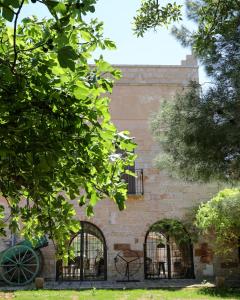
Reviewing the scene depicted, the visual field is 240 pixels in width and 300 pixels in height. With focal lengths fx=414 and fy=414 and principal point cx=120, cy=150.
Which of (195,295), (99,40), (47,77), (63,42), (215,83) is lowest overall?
(195,295)

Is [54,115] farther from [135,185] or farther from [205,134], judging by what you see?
[135,185]

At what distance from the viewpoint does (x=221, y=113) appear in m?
5.57

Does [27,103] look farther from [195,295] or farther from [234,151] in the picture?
[195,295]

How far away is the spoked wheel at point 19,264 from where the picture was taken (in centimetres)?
1272

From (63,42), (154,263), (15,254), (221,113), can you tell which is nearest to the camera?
(63,42)

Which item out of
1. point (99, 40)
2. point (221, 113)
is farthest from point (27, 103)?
point (221, 113)

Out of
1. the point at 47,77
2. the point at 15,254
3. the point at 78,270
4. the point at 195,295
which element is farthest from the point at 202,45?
the point at 78,270

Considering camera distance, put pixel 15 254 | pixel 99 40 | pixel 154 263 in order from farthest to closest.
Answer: pixel 154 263 → pixel 15 254 → pixel 99 40

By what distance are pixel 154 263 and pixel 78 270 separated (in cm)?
270

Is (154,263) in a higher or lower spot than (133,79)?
lower

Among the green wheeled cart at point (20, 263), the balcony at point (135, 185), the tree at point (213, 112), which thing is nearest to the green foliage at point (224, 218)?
the balcony at point (135, 185)

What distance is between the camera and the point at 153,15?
5062mm

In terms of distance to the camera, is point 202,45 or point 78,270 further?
point 78,270

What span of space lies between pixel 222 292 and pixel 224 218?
193 centimetres
